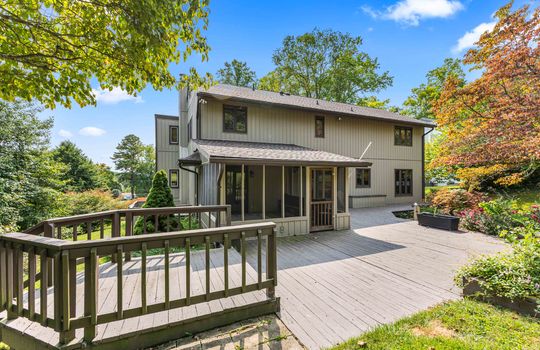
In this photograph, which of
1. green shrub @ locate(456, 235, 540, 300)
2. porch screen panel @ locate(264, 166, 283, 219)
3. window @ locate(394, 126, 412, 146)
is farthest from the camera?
window @ locate(394, 126, 412, 146)

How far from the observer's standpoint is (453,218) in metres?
8.16

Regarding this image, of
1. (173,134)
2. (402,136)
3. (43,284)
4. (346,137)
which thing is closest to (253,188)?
(346,137)

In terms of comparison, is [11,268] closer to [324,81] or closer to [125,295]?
[125,295]

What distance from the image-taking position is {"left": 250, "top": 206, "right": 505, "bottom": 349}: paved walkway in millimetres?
3100

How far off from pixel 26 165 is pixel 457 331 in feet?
53.4

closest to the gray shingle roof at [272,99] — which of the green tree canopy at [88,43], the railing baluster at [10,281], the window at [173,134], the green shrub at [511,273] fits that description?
the green tree canopy at [88,43]

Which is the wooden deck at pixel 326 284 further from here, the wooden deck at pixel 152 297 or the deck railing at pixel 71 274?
the deck railing at pixel 71 274

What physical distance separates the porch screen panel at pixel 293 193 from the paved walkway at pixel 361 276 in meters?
1.09

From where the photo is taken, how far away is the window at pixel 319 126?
40.4 feet

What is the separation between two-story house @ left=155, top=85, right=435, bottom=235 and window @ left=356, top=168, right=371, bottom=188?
59 mm

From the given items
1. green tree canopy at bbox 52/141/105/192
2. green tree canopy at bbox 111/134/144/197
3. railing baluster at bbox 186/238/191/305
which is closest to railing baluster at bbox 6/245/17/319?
railing baluster at bbox 186/238/191/305

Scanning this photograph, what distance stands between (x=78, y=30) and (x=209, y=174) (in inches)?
198

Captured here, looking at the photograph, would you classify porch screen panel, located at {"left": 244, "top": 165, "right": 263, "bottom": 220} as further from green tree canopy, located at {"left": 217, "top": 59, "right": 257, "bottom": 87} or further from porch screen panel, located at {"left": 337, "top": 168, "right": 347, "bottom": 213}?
green tree canopy, located at {"left": 217, "top": 59, "right": 257, "bottom": 87}

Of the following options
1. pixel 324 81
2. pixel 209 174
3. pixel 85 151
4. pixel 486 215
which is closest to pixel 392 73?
pixel 324 81
